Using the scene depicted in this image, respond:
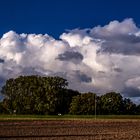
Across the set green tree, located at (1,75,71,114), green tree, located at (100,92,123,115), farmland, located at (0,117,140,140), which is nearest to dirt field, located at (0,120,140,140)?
farmland, located at (0,117,140,140)

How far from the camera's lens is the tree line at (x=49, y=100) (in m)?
178

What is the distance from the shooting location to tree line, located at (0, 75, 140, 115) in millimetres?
178500

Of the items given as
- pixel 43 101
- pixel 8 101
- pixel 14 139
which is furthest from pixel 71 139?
pixel 8 101

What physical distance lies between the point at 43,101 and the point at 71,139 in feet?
449

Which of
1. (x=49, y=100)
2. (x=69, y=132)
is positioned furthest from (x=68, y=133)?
(x=49, y=100)

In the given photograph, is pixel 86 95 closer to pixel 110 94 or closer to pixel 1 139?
pixel 110 94

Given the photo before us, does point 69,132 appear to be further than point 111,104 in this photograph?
No

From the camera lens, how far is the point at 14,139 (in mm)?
42844

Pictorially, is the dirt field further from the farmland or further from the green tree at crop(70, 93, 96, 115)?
the green tree at crop(70, 93, 96, 115)

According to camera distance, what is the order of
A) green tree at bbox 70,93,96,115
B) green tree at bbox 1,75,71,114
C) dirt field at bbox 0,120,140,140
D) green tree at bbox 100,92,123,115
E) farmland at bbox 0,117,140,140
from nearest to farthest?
dirt field at bbox 0,120,140,140 → farmland at bbox 0,117,140,140 → green tree at bbox 1,75,71,114 → green tree at bbox 70,93,96,115 → green tree at bbox 100,92,123,115

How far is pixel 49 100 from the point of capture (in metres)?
176

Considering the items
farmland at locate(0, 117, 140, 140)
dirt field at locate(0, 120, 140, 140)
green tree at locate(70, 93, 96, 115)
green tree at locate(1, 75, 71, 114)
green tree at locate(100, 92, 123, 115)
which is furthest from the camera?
green tree at locate(100, 92, 123, 115)

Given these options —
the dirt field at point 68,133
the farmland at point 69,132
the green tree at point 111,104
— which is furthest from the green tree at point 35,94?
the dirt field at point 68,133

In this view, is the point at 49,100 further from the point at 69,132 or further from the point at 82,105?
the point at 69,132
